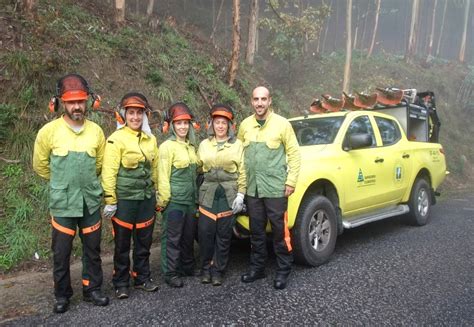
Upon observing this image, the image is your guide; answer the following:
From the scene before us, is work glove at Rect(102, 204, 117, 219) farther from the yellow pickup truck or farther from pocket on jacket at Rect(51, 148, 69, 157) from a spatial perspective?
the yellow pickup truck

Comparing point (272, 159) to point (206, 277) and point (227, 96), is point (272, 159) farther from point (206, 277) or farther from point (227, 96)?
point (227, 96)

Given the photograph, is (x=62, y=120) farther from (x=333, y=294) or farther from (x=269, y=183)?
(x=333, y=294)

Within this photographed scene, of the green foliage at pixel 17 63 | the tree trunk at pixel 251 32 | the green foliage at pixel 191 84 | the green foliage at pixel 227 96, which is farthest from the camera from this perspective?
the tree trunk at pixel 251 32

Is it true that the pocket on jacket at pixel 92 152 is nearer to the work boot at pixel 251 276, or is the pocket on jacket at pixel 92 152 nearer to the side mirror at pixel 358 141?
the work boot at pixel 251 276

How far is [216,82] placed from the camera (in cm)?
1140

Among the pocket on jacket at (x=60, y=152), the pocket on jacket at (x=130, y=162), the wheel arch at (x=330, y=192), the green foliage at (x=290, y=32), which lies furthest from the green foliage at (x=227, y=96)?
the pocket on jacket at (x=60, y=152)

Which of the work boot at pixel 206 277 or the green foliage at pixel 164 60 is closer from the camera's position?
the work boot at pixel 206 277

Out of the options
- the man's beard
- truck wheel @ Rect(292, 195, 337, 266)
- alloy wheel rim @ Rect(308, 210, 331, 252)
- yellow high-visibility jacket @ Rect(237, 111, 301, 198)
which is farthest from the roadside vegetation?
alloy wheel rim @ Rect(308, 210, 331, 252)

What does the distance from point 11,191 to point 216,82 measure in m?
6.90

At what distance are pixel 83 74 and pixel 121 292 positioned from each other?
5.64 meters

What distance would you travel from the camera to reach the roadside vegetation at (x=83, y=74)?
5469mm

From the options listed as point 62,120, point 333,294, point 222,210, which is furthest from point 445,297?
point 62,120

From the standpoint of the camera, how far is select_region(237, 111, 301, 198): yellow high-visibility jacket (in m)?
4.20

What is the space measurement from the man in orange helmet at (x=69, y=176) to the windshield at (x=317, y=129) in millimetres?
3121
